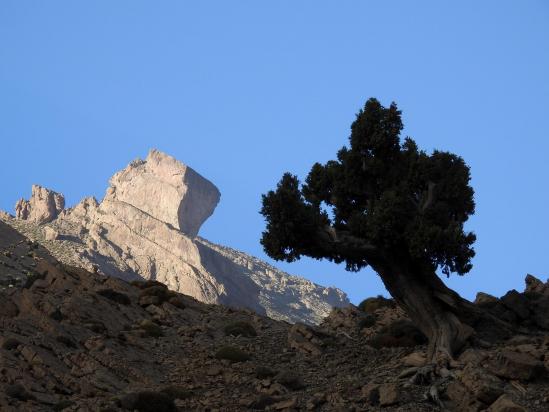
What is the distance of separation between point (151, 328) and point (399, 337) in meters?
15.3

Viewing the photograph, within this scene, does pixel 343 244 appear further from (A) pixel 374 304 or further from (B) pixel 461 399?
(A) pixel 374 304

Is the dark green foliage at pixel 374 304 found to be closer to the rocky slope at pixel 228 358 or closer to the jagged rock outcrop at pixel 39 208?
the rocky slope at pixel 228 358

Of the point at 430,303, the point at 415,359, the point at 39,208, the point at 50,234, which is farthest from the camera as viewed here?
the point at 39,208

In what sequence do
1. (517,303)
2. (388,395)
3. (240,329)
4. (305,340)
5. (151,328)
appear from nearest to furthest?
(388,395) → (517,303) → (305,340) → (151,328) → (240,329)

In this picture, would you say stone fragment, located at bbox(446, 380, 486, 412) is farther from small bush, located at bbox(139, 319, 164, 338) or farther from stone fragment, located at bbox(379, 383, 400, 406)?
small bush, located at bbox(139, 319, 164, 338)

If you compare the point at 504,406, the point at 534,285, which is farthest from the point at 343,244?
the point at 534,285

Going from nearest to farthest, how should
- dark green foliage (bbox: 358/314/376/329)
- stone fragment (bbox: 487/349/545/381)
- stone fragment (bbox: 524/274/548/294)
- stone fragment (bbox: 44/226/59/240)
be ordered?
stone fragment (bbox: 487/349/545/381)
stone fragment (bbox: 524/274/548/294)
dark green foliage (bbox: 358/314/376/329)
stone fragment (bbox: 44/226/59/240)

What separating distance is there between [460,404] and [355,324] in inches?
837

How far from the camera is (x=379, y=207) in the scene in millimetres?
39656

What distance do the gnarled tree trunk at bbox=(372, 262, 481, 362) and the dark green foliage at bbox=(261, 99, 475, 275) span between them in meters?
0.74

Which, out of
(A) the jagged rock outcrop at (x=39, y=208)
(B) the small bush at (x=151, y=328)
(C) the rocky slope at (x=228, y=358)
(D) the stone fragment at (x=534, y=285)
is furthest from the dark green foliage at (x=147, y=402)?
(A) the jagged rock outcrop at (x=39, y=208)

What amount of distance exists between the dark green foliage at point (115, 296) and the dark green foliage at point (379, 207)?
16.6 metres

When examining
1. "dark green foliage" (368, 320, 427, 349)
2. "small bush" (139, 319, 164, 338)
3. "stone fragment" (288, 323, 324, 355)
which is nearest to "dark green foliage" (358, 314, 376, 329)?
"stone fragment" (288, 323, 324, 355)

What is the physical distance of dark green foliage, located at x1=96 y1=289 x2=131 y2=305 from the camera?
54.2 m
